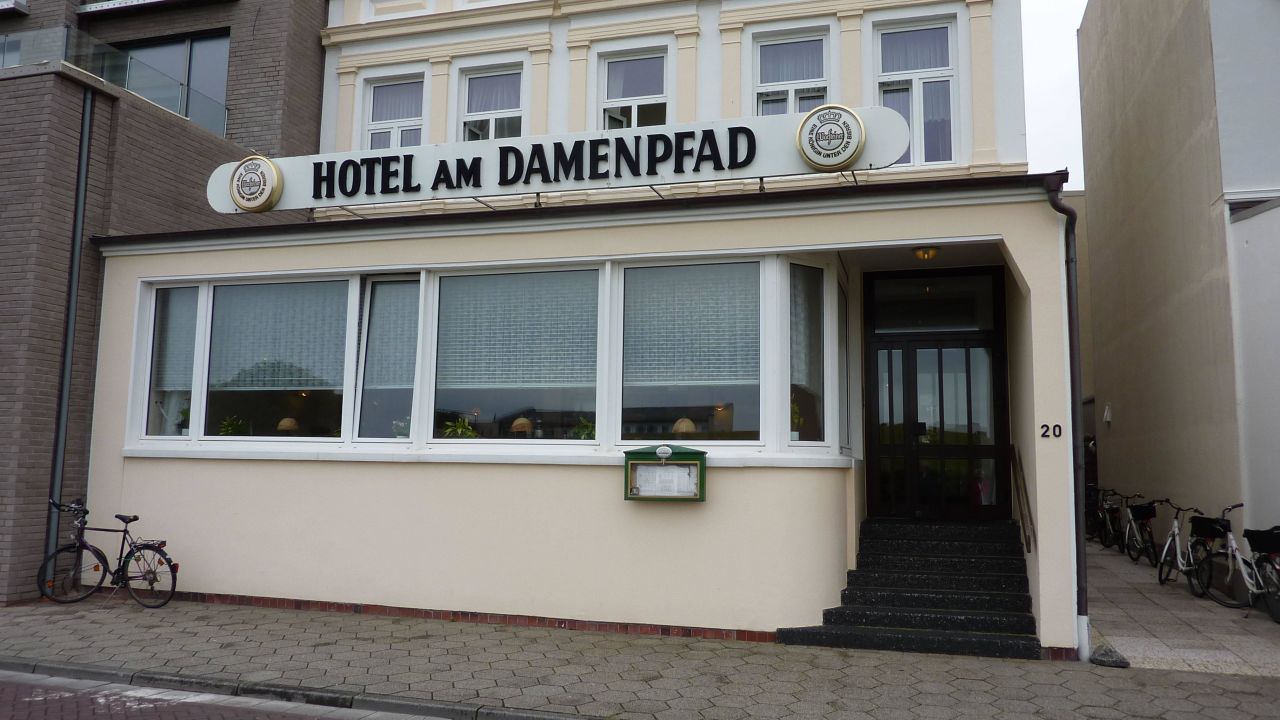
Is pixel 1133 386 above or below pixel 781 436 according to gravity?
above

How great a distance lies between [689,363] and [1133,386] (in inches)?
407

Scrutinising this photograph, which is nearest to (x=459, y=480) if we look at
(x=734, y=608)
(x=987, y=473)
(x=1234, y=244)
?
(x=734, y=608)

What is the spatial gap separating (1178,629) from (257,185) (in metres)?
10.1

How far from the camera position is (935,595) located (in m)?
8.66

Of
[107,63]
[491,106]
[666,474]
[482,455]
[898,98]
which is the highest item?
[491,106]

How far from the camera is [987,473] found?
33.2 feet

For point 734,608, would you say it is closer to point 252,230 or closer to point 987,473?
point 987,473

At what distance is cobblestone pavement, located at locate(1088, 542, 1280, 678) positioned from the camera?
762cm

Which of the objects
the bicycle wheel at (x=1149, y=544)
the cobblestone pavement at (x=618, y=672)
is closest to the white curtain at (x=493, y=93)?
the cobblestone pavement at (x=618, y=672)

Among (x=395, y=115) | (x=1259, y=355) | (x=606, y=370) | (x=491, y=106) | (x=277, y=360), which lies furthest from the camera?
(x=395, y=115)

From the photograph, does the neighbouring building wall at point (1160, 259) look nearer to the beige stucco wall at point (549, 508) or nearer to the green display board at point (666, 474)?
the beige stucco wall at point (549, 508)

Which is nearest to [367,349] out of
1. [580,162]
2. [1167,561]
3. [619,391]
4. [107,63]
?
[619,391]

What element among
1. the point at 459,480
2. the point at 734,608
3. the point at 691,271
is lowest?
the point at 734,608

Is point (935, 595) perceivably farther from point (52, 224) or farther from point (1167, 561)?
point (52, 224)
